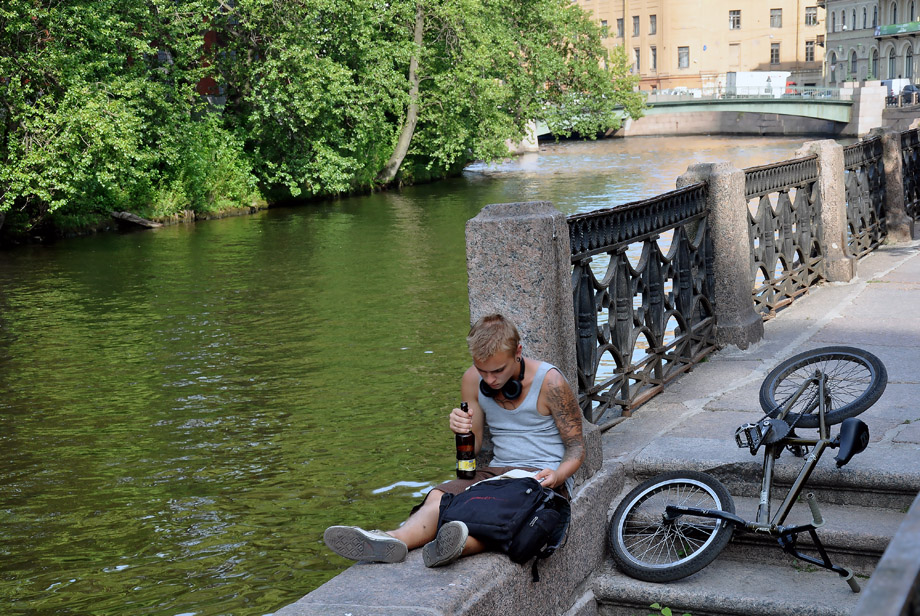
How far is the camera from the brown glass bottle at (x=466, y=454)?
4.32 meters

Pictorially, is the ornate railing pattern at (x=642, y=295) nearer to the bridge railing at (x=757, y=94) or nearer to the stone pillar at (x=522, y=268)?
the stone pillar at (x=522, y=268)

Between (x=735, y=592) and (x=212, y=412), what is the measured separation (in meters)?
7.44

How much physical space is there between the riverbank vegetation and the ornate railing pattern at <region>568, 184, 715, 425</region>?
62.5 ft

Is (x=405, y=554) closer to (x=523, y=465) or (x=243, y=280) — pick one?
(x=523, y=465)

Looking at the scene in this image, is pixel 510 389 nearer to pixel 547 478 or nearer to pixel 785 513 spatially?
pixel 547 478

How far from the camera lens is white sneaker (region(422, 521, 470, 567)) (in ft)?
12.2

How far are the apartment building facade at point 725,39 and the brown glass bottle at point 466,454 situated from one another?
8886cm

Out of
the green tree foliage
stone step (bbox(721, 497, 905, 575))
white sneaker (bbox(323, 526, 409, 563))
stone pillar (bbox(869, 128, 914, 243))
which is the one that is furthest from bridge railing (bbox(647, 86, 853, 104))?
white sneaker (bbox(323, 526, 409, 563))

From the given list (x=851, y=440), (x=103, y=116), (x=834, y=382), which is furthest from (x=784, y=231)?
(x=103, y=116)

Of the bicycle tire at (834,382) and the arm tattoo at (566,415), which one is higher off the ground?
the arm tattoo at (566,415)

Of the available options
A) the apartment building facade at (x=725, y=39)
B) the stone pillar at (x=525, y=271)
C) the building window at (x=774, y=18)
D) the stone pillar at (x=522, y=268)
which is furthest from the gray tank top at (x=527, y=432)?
the building window at (x=774, y=18)

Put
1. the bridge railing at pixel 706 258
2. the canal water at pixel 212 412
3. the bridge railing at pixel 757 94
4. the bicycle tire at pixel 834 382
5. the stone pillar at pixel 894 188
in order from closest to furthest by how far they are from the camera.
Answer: the bicycle tire at pixel 834 382, the bridge railing at pixel 706 258, the canal water at pixel 212 412, the stone pillar at pixel 894 188, the bridge railing at pixel 757 94

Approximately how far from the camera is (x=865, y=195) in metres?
11.6

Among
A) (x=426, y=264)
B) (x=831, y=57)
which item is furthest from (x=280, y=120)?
(x=831, y=57)
